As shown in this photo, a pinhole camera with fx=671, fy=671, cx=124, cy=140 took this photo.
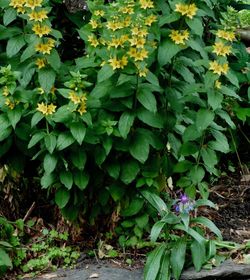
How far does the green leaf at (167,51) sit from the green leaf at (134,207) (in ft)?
3.07

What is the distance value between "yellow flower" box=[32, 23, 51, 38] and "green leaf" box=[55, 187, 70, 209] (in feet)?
3.22

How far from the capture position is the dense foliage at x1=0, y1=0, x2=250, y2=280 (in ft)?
12.8

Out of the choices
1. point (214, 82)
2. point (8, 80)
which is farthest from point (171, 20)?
point (8, 80)

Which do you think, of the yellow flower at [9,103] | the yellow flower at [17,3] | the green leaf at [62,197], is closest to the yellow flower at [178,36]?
the yellow flower at [17,3]

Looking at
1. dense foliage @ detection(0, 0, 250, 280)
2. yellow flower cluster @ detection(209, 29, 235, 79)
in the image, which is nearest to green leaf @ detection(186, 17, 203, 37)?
dense foliage @ detection(0, 0, 250, 280)

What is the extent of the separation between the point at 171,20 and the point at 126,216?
A: 4.32 feet

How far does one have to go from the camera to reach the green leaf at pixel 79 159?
405cm

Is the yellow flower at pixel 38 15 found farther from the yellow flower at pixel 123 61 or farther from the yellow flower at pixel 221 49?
the yellow flower at pixel 221 49

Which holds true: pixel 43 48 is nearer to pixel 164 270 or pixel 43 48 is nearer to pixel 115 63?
pixel 115 63

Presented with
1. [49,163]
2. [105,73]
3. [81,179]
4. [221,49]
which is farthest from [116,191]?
[221,49]

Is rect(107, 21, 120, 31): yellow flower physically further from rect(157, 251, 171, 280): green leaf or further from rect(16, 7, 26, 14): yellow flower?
rect(157, 251, 171, 280): green leaf

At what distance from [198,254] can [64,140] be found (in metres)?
1.04

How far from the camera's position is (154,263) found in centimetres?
397

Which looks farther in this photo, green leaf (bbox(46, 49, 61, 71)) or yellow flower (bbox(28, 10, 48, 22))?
green leaf (bbox(46, 49, 61, 71))
